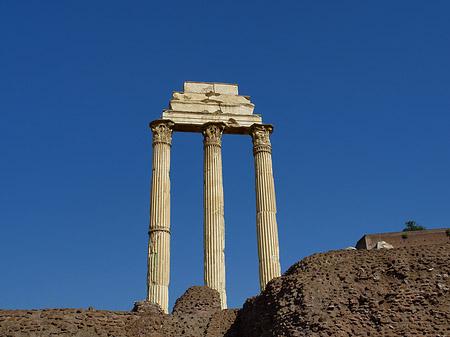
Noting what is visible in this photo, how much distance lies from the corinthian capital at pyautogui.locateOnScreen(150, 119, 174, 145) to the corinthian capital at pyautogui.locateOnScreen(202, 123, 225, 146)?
56.8 inches

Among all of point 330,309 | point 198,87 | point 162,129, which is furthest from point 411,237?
point 330,309

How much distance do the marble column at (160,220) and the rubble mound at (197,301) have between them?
7080 millimetres

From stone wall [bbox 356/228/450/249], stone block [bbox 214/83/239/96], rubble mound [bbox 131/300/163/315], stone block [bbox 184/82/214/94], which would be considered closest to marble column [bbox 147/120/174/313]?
stone block [bbox 184/82/214/94]

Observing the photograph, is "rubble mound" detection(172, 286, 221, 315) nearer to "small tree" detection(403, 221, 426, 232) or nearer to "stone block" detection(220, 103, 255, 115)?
"stone block" detection(220, 103, 255, 115)

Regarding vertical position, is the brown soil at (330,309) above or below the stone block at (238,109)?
below

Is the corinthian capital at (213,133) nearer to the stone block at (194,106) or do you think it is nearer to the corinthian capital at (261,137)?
the stone block at (194,106)

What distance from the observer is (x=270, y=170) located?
2239 centimetres

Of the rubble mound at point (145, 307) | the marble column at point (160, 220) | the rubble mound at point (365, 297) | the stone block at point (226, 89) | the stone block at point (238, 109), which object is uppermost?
the stone block at point (226, 89)

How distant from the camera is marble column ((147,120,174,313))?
19.1 metres

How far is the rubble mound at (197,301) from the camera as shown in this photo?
10898mm

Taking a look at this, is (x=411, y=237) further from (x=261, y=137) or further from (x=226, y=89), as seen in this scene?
(x=226, y=89)

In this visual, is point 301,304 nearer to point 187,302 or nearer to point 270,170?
point 187,302

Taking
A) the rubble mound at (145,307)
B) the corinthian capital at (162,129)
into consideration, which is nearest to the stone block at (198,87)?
the corinthian capital at (162,129)

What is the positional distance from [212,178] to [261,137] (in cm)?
301
